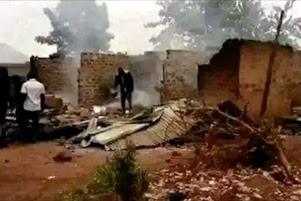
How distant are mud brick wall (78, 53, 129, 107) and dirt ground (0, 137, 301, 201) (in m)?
6.16

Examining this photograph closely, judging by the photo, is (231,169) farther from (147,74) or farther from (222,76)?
(147,74)

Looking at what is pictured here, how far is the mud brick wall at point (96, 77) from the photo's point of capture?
16.2 metres

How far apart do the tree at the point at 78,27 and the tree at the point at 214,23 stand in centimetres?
260

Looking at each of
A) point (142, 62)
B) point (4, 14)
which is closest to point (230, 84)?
point (142, 62)

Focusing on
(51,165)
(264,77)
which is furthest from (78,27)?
(51,165)

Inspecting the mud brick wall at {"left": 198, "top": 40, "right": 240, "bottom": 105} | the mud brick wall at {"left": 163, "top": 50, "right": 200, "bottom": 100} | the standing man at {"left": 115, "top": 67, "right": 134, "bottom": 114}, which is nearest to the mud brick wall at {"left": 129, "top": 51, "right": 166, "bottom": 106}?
the mud brick wall at {"left": 163, "top": 50, "right": 200, "bottom": 100}

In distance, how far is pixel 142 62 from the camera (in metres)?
18.0

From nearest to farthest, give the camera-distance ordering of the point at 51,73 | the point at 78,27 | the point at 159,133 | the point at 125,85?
the point at 159,133 → the point at 125,85 → the point at 51,73 → the point at 78,27

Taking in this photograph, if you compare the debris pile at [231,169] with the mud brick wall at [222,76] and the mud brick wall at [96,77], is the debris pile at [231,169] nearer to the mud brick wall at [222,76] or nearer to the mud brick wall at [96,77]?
the mud brick wall at [222,76]

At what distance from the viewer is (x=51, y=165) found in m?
7.90

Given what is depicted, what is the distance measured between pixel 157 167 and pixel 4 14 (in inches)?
971

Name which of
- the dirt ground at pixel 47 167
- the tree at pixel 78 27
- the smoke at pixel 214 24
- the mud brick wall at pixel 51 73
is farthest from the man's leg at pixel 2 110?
the tree at pixel 78 27

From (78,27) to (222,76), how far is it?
593 inches

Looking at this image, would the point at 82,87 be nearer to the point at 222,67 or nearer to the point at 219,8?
the point at 222,67
